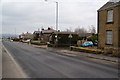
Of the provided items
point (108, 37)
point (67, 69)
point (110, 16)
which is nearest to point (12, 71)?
point (67, 69)

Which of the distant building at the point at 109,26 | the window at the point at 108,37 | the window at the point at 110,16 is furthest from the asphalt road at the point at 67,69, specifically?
the window at the point at 110,16

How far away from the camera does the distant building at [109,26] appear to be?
85.7 feet

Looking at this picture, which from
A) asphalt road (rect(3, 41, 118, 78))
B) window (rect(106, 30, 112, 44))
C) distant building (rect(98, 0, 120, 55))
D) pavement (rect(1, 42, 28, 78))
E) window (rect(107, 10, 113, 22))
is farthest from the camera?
window (rect(106, 30, 112, 44))

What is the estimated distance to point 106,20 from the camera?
94.2ft

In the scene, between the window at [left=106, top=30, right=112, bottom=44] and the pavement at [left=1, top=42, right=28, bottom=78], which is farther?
the window at [left=106, top=30, right=112, bottom=44]

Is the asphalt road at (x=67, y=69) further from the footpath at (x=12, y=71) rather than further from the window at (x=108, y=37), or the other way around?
the window at (x=108, y=37)

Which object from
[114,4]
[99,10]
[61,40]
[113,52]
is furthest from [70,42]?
[113,52]

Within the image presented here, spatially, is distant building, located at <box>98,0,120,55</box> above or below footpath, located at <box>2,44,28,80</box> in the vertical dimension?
above

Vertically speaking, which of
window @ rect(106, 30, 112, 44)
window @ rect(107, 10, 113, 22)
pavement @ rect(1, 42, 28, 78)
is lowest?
pavement @ rect(1, 42, 28, 78)

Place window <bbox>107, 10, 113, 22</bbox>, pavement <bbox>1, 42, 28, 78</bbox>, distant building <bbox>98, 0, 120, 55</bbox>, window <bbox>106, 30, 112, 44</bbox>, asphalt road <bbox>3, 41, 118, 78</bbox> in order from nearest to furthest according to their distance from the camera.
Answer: asphalt road <bbox>3, 41, 118, 78</bbox> < pavement <bbox>1, 42, 28, 78</bbox> < distant building <bbox>98, 0, 120, 55</bbox> < window <bbox>107, 10, 113, 22</bbox> < window <bbox>106, 30, 112, 44</bbox>

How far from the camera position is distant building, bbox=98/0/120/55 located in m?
26.1

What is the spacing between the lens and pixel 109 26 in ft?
91.6

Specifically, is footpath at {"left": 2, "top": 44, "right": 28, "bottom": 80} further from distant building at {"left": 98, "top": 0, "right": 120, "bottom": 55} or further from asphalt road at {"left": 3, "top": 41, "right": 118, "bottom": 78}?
distant building at {"left": 98, "top": 0, "right": 120, "bottom": 55}

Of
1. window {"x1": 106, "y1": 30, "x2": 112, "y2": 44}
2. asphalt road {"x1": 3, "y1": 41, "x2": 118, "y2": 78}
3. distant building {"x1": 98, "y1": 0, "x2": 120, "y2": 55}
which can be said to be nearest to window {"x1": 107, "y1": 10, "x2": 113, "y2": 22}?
distant building {"x1": 98, "y1": 0, "x2": 120, "y2": 55}
